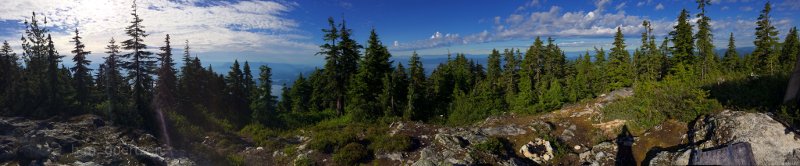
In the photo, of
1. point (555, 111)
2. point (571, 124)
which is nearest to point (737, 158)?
point (571, 124)

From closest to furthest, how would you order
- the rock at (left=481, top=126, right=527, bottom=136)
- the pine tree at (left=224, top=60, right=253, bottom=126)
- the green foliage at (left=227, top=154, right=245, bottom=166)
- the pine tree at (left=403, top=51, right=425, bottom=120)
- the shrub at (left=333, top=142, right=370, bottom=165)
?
1. the shrub at (left=333, top=142, right=370, bottom=165)
2. the green foliage at (left=227, top=154, right=245, bottom=166)
3. the rock at (left=481, top=126, right=527, bottom=136)
4. the pine tree at (left=403, top=51, right=425, bottom=120)
5. the pine tree at (left=224, top=60, right=253, bottom=126)

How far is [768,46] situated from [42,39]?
223ft

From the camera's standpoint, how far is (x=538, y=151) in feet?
54.7

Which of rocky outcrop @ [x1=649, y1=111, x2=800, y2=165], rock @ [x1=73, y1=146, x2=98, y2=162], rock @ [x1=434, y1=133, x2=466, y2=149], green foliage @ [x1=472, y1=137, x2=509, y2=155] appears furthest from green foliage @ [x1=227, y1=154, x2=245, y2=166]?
rocky outcrop @ [x1=649, y1=111, x2=800, y2=165]

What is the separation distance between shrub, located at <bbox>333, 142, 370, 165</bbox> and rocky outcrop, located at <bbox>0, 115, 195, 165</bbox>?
6909 mm

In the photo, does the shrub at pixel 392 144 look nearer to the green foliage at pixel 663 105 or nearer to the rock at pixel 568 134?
the rock at pixel 568 134

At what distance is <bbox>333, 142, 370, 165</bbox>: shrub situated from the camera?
17078 millimetres

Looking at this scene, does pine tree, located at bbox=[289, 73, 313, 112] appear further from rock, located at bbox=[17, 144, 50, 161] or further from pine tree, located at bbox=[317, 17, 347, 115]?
rock, located at bbox=[17, 144, 50, 161]

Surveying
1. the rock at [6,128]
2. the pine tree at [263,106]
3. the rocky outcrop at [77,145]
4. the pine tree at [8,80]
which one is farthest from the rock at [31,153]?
the pine tree at [263,106]

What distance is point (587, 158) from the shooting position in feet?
50.4

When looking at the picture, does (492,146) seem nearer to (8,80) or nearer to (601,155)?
(601,155)

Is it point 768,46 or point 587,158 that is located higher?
point 768,46

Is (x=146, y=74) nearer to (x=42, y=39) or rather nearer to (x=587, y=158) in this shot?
(x=42, y=39)

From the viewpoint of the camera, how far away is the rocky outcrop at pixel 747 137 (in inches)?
422
